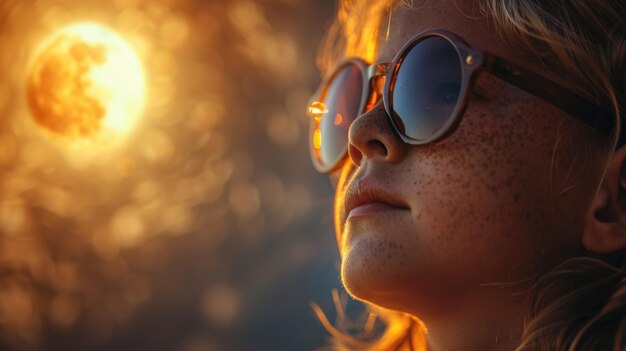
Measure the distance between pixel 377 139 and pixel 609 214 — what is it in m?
0.33

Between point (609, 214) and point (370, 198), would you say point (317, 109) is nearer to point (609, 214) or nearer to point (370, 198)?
point (370, 198)

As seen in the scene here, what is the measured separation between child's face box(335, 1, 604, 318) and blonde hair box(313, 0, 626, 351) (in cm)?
3

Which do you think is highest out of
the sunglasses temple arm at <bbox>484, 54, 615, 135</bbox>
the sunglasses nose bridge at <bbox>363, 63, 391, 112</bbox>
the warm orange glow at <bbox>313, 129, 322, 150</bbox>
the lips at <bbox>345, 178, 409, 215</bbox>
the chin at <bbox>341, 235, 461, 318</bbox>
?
the sunglasses nose bridge at <bbox>363, 63, 391, 112</bbox>

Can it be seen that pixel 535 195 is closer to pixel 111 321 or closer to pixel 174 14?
pixel 174 14

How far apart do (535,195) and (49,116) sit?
1.73 m

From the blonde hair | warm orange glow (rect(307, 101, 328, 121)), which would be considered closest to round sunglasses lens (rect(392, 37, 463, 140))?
the blonde hair

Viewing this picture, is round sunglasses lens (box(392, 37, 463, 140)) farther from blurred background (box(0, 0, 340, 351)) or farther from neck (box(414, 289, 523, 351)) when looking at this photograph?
blurred background (box(0, 0, 340, 351))

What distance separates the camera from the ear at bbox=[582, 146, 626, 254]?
925 millimetres

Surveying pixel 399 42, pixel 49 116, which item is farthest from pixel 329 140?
pixel 49 116

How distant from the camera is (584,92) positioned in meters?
0.96

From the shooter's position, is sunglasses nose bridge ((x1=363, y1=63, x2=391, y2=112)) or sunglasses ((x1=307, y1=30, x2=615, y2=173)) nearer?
sunglasses ((x1=307, y1=30, x2=615, y2=173))

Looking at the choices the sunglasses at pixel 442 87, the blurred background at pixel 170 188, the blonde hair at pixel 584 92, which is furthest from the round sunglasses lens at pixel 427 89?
the blurred background at pixel 170 188

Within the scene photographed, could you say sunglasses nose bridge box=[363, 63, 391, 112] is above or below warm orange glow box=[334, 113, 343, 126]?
above

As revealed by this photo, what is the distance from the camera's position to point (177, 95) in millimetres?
2443
